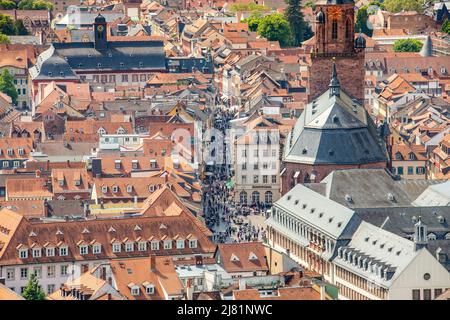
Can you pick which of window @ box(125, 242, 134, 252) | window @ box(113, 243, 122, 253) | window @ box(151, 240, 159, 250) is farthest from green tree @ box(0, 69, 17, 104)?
window @ box(113, 243, 122, 253)

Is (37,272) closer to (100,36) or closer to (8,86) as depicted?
(8,86)

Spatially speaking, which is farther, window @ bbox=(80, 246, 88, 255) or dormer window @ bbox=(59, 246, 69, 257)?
window @ bbox=(80, 246, 88, 255)

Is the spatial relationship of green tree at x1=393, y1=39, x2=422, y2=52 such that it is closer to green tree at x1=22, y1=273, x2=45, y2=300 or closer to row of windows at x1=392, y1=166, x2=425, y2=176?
row of windows at x1=392, y1=166, x2=425, y2=176

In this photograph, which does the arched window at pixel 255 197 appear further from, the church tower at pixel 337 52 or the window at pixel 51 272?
the window at pixel 51 272

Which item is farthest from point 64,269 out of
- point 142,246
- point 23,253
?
point 142,246

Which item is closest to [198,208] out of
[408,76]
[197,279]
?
[197,279]

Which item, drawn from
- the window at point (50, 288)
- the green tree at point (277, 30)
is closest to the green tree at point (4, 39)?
the green tree at point (277, 30)

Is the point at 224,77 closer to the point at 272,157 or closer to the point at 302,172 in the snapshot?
the point at 272,157
